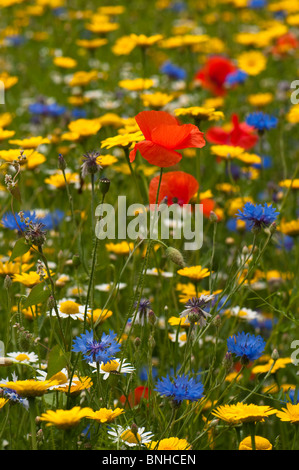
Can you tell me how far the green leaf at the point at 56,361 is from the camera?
3.22ft

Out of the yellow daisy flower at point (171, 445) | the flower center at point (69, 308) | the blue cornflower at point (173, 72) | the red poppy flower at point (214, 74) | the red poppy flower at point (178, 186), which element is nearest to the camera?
the yellow daisy flower at point (171, 445)

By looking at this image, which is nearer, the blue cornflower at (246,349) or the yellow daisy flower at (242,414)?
the yellow daisy flower at (242,414)

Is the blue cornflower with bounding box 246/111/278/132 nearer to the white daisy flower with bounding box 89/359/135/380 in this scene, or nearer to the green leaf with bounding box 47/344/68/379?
the white daisy flower with bounding box 89/359/135/380

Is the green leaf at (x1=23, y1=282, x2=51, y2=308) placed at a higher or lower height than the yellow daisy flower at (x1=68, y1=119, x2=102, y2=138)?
lower

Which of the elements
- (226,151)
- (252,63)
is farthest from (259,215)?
(252,63)

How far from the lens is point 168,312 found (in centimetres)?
136

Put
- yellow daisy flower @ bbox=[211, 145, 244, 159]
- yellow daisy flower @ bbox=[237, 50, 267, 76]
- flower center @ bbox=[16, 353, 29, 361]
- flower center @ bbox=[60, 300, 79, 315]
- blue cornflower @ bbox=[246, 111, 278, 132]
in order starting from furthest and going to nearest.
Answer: yellow daisy flower @ bbox=[237, 50, 267, 76], blue cornflower @ bbox=[246, 111, 278, 132], yellow daisy flower @ bbox=[211, 145, 244, 159], flower center @ bbox=[60, 300, 79, 315], flower center @ bbox=[16, 353, 29, 361]

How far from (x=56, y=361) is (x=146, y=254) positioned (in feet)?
0.72

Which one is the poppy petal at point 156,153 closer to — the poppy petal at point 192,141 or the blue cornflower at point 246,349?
the poppy petal at point 192,141

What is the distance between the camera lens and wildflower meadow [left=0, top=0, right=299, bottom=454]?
1056mm

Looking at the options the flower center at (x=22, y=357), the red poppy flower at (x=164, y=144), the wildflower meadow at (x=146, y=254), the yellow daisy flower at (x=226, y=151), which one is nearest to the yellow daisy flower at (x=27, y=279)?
the wildflower meadow at (x=146, y=254)

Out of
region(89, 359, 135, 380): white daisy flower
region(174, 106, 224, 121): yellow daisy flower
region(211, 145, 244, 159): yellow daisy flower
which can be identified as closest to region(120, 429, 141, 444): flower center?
region(89, 359, 135, 380): white daisy flower

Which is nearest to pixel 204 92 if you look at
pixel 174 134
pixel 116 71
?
pixel 116 71
